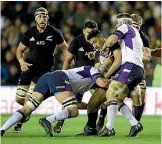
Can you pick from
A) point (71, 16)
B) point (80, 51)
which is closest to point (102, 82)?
point (80, 51)

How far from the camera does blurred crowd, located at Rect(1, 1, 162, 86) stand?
68.6 ft

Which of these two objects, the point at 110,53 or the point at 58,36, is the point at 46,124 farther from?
the point at 58,36

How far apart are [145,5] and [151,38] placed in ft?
6.56

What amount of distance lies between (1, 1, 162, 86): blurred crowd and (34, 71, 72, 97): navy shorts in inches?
357

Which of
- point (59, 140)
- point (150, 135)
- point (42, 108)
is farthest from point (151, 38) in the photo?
point (59, 140)

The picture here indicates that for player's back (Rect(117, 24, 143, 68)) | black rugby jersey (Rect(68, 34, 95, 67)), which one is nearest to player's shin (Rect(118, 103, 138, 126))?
player's back (Rect(117, 24, 143, 68))

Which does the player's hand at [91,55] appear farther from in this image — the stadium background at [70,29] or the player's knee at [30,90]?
the stadium background at [70,29]

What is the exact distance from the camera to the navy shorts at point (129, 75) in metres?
11.2

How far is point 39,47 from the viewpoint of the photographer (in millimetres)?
13523

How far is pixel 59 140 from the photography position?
1063cm

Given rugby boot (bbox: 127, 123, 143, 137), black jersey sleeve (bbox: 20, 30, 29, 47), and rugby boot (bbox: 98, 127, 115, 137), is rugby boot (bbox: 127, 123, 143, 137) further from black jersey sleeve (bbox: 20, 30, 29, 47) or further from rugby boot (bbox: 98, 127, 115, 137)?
black jersey sleeve (bbox: 20, 30, 29, 47)

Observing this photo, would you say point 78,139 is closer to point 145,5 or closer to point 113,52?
point 113,52

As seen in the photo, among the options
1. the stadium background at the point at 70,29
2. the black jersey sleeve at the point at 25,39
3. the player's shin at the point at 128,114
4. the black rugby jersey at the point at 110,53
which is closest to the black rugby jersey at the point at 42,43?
the black jersey sleeve at the point at 25,39

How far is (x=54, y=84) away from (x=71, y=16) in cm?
1110
